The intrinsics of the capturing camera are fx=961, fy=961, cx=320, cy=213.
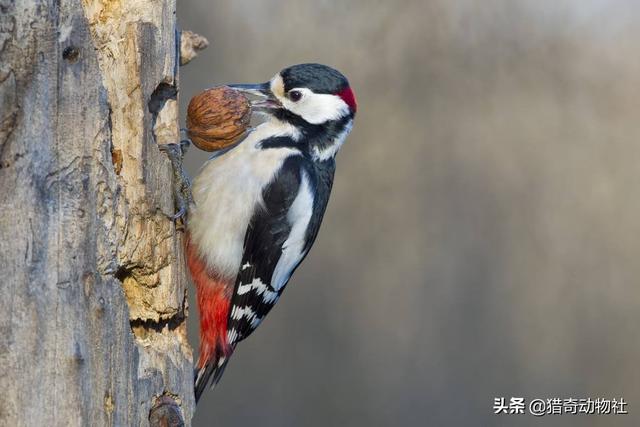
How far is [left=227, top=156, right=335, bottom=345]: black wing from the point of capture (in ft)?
8.97

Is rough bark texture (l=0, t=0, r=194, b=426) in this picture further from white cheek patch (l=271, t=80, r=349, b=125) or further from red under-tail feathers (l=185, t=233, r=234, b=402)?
white cheek patch (l=271, t=80, r=349, b=125)

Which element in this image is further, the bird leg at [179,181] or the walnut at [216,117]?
the walnut at [216,117]

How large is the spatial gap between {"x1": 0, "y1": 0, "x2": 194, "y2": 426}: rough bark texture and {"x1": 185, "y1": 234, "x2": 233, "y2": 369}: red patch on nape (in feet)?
1.38

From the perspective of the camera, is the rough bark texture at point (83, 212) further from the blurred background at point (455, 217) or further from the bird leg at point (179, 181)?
the blurred background at point (455, 217)

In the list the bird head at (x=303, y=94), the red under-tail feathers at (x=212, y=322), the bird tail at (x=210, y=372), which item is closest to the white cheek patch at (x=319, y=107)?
the bird head at (x=303, y=94)

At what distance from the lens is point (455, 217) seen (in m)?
5.03

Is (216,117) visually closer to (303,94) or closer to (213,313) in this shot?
(303,94)

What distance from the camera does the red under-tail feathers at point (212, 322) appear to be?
273 cm

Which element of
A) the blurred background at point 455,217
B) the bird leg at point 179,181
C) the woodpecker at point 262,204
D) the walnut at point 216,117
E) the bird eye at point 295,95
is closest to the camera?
the bird leg at point 179,181

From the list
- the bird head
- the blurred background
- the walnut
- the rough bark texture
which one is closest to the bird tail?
the rough bark texture

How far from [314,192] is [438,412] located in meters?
2.22

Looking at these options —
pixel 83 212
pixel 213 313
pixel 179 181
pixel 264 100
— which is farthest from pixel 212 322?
pixel 83 212

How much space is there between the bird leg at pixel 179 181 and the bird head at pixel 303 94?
0.36 metres

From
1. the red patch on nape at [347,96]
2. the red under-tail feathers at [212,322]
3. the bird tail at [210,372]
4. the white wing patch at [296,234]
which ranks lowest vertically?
the bird tail at [210,372]
